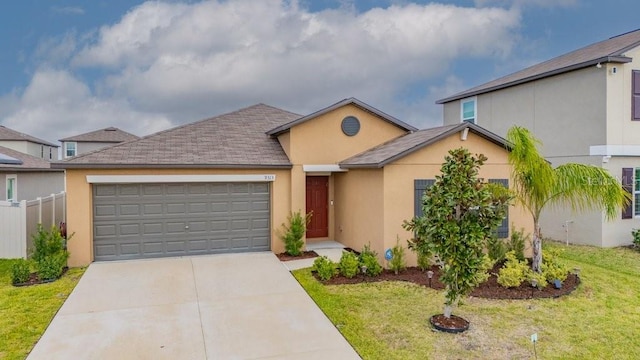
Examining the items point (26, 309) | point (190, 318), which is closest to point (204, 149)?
→ point (26, 309)

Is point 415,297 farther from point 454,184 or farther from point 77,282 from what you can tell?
point 77,282

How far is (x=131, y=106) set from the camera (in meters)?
19.7

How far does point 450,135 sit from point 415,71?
699 centimetres

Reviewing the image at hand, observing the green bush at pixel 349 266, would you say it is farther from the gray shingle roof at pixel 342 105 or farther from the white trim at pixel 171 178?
the gray shingle roof at pixel 342 105

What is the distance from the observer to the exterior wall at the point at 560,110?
45.5 feet

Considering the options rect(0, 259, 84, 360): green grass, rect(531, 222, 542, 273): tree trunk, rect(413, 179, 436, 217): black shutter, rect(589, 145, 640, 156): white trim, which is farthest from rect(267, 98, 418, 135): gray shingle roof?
rect(0, 259, 84, 360): green grass

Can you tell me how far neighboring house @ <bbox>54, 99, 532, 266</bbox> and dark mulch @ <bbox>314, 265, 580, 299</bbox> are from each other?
3.47 ft

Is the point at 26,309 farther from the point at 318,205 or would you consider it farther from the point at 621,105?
the point at 621,105

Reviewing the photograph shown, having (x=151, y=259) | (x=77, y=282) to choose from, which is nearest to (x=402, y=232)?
(x=151, y=259)

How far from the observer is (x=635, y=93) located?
45.5ft

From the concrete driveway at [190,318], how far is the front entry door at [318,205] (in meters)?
3.64

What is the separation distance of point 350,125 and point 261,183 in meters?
3.49

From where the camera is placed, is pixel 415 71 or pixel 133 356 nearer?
pixel 133 356

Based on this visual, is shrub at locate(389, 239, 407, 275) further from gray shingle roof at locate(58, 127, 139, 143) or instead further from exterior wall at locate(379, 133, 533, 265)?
gray shingle roof at locate(58, 127, 139, 143)
